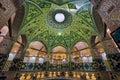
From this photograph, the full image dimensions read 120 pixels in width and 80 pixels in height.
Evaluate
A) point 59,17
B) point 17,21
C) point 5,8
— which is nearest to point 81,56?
point 59,17

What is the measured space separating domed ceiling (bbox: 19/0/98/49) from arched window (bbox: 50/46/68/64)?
127 centimetres

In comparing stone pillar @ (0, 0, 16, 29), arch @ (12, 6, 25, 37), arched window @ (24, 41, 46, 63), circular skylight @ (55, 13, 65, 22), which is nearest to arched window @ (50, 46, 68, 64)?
Result: arched window @ (24, 41, 46, 63)

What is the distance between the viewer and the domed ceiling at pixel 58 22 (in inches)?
336

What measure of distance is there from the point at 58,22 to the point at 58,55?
486 centimetres

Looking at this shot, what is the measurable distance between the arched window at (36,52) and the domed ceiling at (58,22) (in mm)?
1533

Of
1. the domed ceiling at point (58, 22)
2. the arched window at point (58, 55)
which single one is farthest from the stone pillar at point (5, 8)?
the arched window at point (58, 55)

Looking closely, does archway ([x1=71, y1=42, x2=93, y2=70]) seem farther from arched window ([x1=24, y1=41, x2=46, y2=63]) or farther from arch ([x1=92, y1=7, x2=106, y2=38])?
arched window ([x1=24, y1=41, x2=46, y2=63])

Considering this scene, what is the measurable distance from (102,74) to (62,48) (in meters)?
6.10

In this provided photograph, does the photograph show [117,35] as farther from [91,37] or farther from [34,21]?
[34,21]

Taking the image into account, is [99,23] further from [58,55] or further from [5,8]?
[5,8]

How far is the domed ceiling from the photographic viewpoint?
8.52m

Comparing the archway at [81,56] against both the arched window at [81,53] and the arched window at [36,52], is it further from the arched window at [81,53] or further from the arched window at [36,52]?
the arched window at [36,52]

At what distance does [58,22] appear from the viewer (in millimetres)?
10766

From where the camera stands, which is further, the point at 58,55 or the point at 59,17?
the point at 58,55
